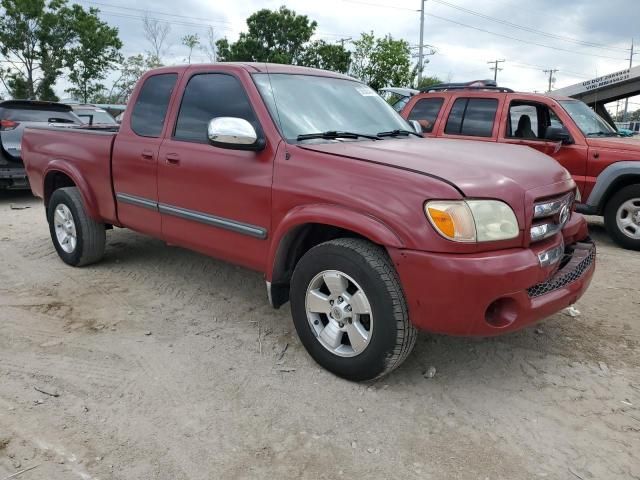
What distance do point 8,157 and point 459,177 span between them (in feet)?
26.5

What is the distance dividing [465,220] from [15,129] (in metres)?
8.34

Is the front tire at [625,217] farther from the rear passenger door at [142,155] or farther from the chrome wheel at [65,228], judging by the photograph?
the chrome wheel at [65,228]

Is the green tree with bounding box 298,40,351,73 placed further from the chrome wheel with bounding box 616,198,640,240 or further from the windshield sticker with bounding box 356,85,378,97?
the windshield sticker with bounding box 356,85,378,97

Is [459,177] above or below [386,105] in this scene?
below

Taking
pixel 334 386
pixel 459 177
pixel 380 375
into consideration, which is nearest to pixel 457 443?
pixel 380 375

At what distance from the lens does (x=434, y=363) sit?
3.32 m

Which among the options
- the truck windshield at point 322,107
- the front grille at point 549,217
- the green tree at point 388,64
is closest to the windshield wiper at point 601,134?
the truck windshield at point 322,107

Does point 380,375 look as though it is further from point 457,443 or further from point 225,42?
point 225,42

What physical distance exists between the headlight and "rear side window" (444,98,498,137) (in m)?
4.64

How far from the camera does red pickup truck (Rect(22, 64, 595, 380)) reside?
262 centimetres

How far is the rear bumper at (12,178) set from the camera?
8.34 metres

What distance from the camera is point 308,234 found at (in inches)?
130

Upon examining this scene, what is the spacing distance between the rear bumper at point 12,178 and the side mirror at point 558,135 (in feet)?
25.2

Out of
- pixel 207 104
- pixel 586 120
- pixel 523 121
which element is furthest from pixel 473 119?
pixel 207 104
